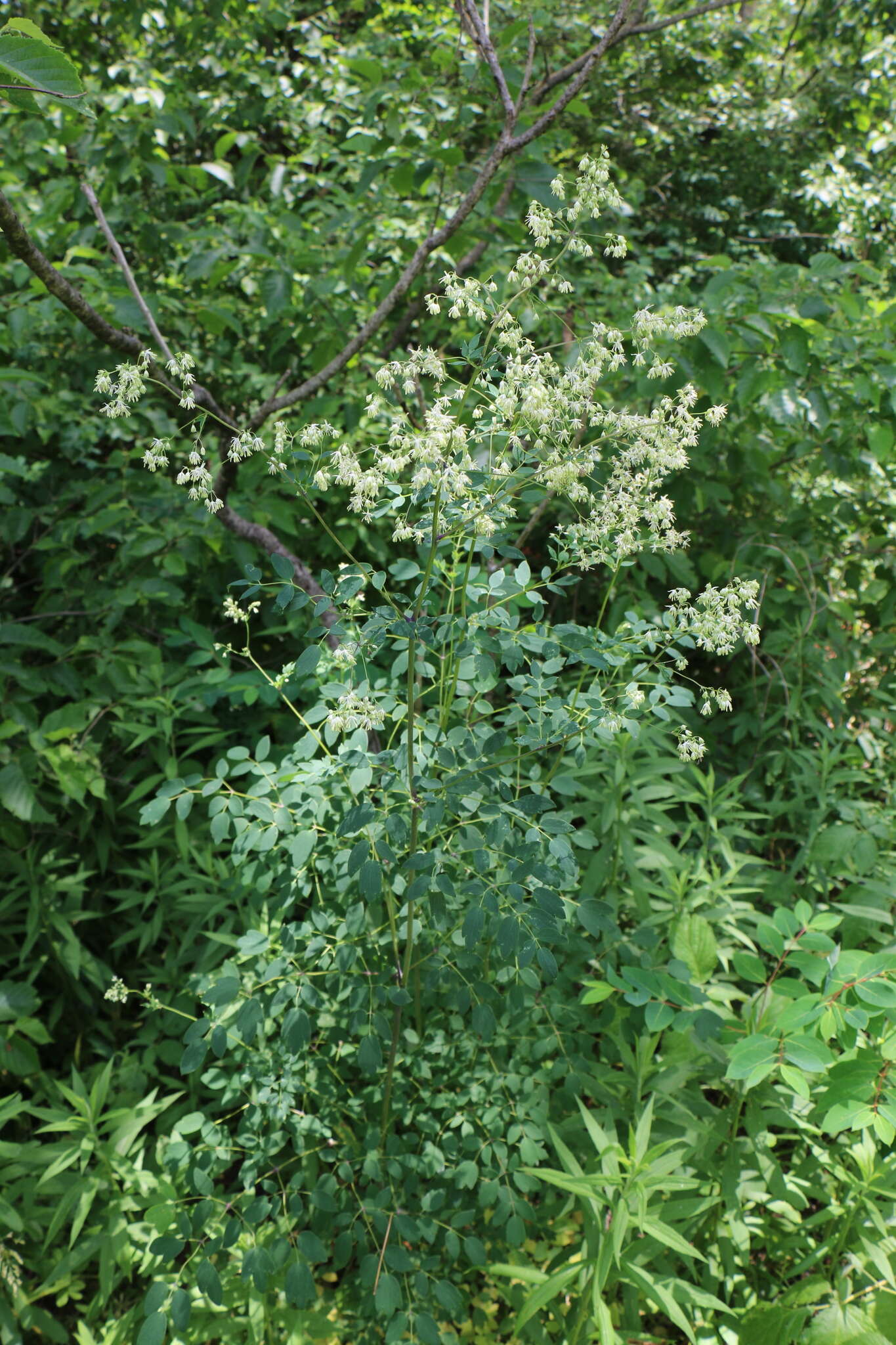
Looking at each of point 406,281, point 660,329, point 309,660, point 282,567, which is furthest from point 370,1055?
point 406,281

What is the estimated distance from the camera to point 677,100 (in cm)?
743

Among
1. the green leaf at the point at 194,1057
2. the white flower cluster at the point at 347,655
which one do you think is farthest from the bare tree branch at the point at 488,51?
the green leaf at the point at 194,1057

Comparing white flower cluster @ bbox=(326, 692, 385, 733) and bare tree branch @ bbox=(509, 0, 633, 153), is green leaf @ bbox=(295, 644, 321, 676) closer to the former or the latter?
white flower cluster @ bbox=(326, 692, 385, 733)

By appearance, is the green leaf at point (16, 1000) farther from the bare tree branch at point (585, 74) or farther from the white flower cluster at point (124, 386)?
the bare tree branch at point (585, 74)

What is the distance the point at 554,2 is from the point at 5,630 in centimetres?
436

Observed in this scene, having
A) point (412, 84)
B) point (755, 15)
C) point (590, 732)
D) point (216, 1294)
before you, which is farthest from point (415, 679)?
point (755, 15)

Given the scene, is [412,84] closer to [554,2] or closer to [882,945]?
[882,945]

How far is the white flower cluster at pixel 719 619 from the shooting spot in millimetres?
1323

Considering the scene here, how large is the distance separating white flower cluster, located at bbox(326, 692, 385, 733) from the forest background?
27mm

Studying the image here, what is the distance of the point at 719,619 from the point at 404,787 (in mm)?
551

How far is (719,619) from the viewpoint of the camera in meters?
1.35

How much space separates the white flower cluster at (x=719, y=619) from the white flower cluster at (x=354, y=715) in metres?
0.47

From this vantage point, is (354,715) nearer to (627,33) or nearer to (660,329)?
(660,329)

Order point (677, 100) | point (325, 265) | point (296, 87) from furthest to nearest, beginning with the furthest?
point (677, 100), point (296, 87), point (325, 265)
